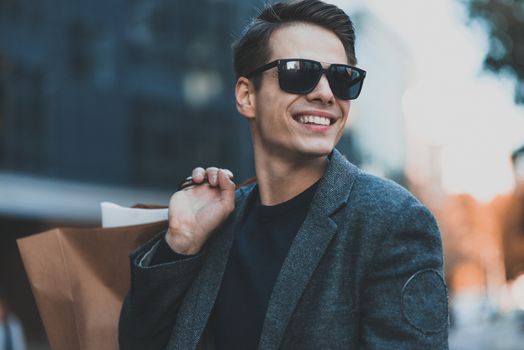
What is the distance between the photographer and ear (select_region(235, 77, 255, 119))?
236 cm

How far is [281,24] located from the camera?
2.25 metres

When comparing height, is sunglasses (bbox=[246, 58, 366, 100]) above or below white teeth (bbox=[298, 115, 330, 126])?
above

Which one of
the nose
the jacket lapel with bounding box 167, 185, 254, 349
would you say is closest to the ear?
the nose

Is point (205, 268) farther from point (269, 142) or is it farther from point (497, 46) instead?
point (497, 46)

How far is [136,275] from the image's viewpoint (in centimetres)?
219

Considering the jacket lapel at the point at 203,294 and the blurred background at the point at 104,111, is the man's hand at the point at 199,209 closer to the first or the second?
the jacket lapel at the point at 203,294

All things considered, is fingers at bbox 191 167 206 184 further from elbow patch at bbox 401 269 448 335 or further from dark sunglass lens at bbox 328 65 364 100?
elbow patch at bbox 401 269 448 335

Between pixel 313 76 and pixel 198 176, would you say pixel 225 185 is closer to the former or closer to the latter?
pixel 198 176

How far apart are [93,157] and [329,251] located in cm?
2152

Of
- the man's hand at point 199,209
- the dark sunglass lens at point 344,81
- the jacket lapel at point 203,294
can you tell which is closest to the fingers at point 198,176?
the man's hand at point 199,209

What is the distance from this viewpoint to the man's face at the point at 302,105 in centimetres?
213

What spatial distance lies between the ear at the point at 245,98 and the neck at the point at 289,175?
0.19 m

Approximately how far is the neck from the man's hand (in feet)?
0.58

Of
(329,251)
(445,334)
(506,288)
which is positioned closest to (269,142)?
(329,251)
